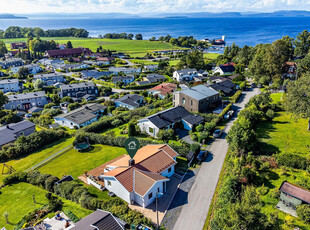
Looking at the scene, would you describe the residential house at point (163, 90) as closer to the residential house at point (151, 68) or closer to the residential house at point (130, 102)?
the residential house at point (130, 102)

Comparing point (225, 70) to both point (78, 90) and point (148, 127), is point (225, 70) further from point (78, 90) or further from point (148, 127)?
point (148, 127)

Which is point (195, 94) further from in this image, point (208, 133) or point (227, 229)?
point (227, 229)

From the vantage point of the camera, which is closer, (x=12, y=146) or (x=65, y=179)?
(x=65, y=179)

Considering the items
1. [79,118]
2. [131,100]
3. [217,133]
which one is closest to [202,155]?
[217,133]

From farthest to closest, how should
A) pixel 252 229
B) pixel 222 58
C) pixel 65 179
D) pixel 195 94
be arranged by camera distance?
pixel 222 58 < pixel 195 94 < pixel 65 179 < pixel 252 229

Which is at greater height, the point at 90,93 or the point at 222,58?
the point at 222,58

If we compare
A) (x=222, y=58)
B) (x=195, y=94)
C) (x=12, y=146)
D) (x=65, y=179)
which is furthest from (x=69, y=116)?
(x=222, y=58)

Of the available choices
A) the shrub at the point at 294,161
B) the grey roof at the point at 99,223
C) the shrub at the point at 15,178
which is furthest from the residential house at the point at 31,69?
the shrub at the point at 294,161

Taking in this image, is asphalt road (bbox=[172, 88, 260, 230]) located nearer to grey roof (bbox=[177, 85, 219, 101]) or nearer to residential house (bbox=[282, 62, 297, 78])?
grey roof (bbox=[177, 85, 219, 101])
